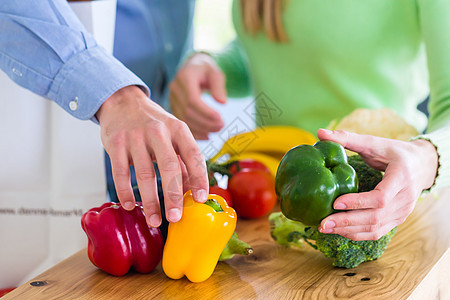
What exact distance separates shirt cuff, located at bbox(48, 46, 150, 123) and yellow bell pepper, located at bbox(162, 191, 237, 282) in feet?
0.80

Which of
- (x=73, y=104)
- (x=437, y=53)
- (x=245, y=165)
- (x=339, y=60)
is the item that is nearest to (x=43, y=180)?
(x=73, y=104)

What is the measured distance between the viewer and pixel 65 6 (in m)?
0.97

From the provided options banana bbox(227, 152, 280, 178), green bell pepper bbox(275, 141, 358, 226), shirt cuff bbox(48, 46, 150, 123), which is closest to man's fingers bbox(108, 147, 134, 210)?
shirt cuff bbox(48, 46, 150, 123)

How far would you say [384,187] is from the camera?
807 millimetres

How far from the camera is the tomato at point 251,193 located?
1164mm

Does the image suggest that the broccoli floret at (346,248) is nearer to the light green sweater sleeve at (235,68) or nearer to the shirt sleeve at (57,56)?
the shirt sleeve at (57,56)

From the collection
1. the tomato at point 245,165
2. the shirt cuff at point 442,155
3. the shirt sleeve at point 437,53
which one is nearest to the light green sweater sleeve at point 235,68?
the tomato at point 245,165

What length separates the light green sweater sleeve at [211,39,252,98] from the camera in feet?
5.68

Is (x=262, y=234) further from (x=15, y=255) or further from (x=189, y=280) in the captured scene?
(x=15, y=255)

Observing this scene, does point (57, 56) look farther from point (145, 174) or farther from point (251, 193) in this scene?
point (251, 193)

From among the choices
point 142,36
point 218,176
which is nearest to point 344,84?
point 218,176

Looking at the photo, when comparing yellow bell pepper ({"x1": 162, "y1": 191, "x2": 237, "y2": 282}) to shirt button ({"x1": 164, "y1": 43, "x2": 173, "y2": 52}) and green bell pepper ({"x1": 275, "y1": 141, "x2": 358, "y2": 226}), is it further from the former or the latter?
shirt button ({"x1": 164, "y1": 43, "x2": 173, "y2": 52})

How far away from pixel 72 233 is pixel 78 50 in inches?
22.3

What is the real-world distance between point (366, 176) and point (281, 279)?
0.25 meters
